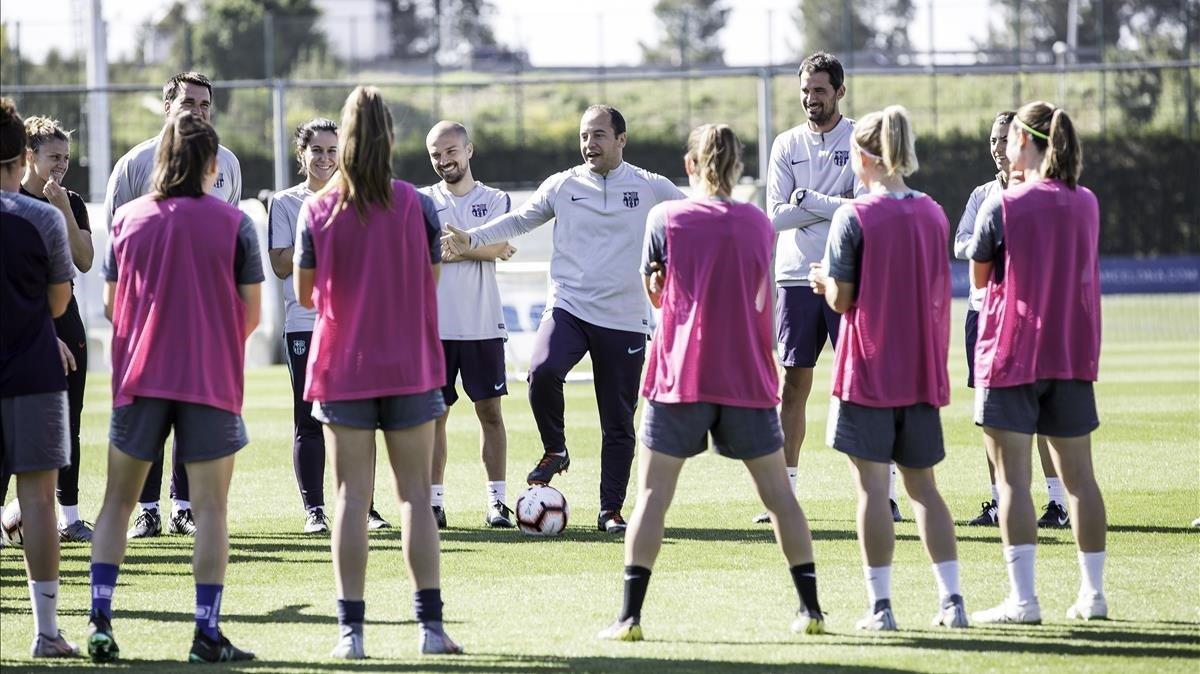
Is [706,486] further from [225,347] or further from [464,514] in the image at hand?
[225,347]

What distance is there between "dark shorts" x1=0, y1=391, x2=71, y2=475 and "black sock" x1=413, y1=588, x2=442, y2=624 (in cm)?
141

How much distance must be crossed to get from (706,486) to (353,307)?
5641 mm

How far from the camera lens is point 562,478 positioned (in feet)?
38.3

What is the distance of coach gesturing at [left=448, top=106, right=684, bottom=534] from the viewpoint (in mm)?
9102

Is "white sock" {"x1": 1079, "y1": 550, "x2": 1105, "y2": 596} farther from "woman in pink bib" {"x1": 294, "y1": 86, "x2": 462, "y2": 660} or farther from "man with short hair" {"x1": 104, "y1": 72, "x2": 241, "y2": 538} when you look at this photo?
"man with short hair" {"x1": 104, "y1": 72, "x2": 241, "y2": 538}

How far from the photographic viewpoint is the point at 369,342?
5.95m

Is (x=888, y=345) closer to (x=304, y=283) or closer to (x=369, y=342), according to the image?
(x=369, y=342)

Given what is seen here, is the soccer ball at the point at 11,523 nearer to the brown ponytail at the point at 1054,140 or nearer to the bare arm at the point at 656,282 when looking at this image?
the bare arm at the point at 656,282

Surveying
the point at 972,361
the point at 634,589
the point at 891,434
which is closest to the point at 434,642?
the point at 634,589

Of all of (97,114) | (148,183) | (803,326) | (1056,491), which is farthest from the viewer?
(97,114)

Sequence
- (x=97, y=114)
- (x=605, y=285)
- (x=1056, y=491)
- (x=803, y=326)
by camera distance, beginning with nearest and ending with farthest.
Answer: (x=605, y=285)
(x=1056, y=491)
(x=803, y=326)
(x=97, y=114)

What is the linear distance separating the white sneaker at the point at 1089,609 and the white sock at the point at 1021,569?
20 centimetres

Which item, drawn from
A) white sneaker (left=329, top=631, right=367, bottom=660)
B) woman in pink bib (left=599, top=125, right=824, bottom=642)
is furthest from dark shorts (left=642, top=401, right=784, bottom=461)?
white sneaker (left=329, top=631, right=367, bottom=660)

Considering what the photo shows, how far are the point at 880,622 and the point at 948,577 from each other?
32cm
